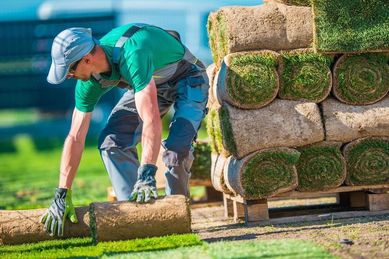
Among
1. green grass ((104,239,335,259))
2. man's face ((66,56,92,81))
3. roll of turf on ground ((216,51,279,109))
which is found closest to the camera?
green grass ((104,239,335,259))

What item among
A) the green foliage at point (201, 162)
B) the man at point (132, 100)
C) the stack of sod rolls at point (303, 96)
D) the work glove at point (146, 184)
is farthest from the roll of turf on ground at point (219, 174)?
the work glove at point (146, 184)

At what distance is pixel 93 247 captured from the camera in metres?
5.00

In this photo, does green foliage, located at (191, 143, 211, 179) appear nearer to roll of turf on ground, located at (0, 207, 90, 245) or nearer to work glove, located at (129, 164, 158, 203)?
roll of turf on ground, located at (0, 207, 90, 245)

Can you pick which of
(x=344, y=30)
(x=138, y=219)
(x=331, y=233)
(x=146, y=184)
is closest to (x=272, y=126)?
(x=344, y=30)

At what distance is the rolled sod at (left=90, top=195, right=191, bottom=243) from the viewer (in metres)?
5.02

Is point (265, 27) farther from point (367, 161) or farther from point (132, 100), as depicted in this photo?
point (367, 161)

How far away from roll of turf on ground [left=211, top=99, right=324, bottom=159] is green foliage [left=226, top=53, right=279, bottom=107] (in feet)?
0.33

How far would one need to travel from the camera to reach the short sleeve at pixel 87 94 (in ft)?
18.3

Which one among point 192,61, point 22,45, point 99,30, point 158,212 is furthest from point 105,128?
point 22,45

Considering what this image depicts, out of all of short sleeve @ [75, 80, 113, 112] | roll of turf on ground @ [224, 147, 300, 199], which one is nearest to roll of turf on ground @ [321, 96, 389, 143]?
roll of turf on ground @ [224, 147, 300, 199]

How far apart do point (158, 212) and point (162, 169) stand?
8.95ft

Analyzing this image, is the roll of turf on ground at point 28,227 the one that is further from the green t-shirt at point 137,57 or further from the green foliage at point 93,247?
the green t-shirt at point 137,57

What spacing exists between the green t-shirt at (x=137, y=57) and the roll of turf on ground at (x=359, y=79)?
3.99 ft

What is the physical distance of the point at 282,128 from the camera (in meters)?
5.83
